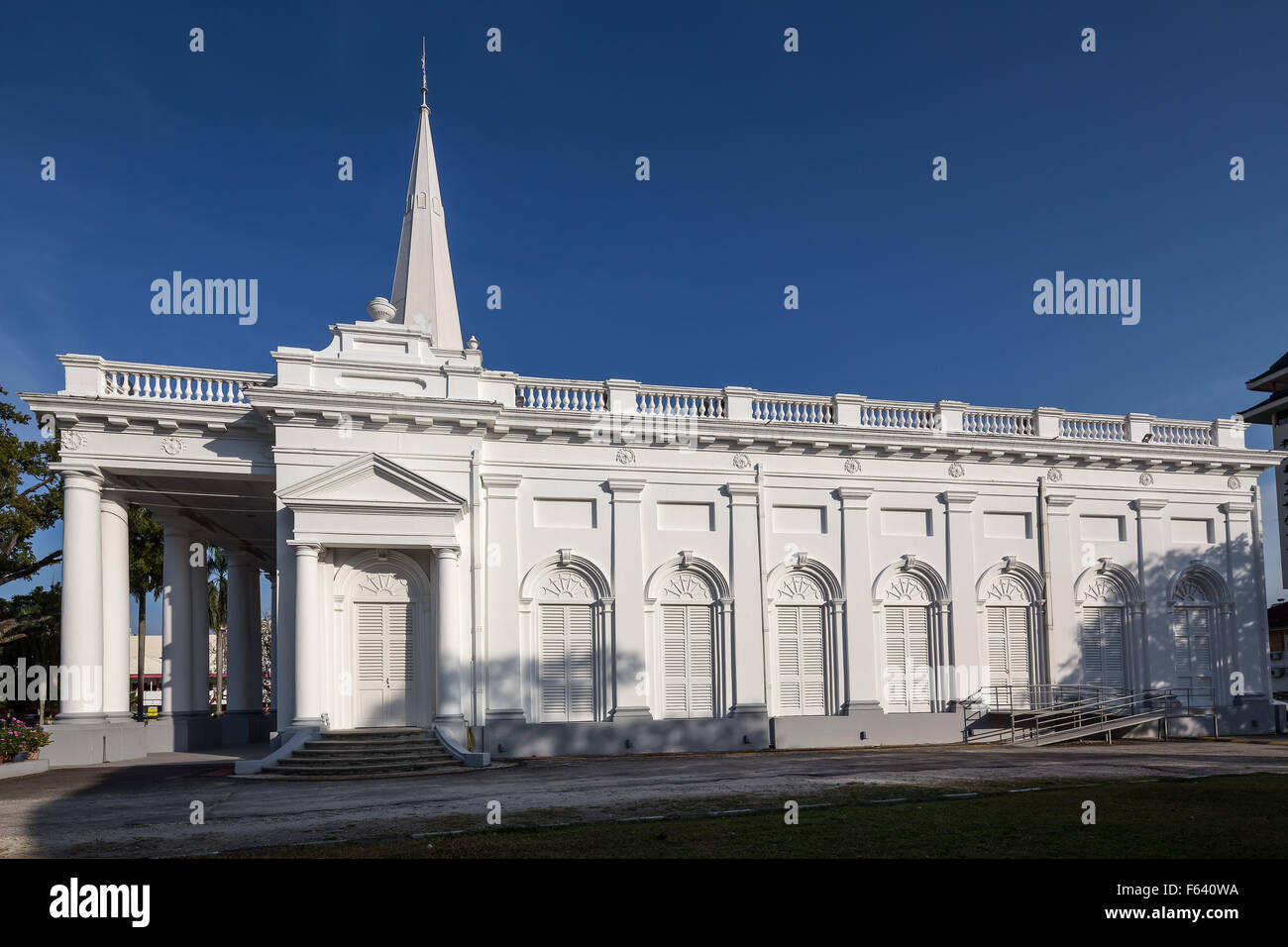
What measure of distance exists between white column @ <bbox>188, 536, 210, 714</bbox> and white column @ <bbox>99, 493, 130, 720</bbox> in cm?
301

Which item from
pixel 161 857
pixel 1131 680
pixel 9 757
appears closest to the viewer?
pixel 161 857

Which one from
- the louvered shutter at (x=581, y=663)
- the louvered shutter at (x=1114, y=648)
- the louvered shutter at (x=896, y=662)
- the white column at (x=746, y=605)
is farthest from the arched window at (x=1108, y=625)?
the louvered shutter at (x=581, y=663)

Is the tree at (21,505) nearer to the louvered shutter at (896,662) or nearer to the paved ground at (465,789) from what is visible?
the paved ground at (465,789)

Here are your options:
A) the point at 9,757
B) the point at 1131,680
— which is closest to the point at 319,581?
the point at 9,757

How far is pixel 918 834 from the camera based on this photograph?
33.4ft

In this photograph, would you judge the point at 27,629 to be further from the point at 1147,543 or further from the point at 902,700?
the point at 1147,543

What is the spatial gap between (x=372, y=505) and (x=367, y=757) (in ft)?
17.4

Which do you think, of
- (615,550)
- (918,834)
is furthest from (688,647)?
(918,834)

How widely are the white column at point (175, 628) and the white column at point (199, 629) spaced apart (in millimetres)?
183

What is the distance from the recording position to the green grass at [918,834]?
9.20 m

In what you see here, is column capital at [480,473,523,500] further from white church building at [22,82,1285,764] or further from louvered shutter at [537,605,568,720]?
louvered shutter at [537,605,568,720]

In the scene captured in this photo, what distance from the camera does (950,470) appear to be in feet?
92.3

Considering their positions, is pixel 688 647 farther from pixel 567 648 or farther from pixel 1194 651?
pixel 1194 651
